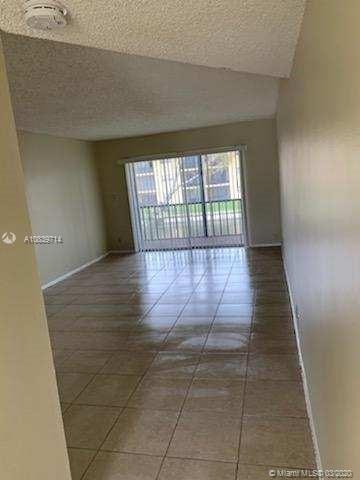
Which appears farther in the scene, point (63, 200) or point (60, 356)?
point (63, 200)

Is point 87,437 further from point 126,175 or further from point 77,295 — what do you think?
point 126,175

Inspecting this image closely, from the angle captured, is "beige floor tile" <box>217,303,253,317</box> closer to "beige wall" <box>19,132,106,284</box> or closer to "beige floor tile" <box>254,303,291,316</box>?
"beige floor tile" <box>254,303,291,316</box>

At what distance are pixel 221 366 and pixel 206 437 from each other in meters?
0.73

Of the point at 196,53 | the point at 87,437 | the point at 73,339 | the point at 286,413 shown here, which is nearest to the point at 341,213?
the point at 196,53

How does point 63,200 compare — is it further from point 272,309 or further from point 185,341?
point 272,309

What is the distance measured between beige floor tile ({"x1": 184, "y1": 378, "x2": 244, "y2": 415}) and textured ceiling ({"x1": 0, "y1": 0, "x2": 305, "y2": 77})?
196 cm

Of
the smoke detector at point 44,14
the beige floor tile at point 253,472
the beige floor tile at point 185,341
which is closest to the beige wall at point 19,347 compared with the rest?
the smoke detector at point 44,14

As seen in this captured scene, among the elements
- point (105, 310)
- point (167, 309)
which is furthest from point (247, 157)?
point (105, 310)

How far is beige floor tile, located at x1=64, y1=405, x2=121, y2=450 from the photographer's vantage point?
1.97m

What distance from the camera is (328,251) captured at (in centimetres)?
108

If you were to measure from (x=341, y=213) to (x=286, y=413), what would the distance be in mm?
1613

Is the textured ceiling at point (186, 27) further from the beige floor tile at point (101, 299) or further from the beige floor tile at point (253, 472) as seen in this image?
the beige floor tile at point (101, 299)

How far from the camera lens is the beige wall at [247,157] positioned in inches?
251

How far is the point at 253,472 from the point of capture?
167 cm
